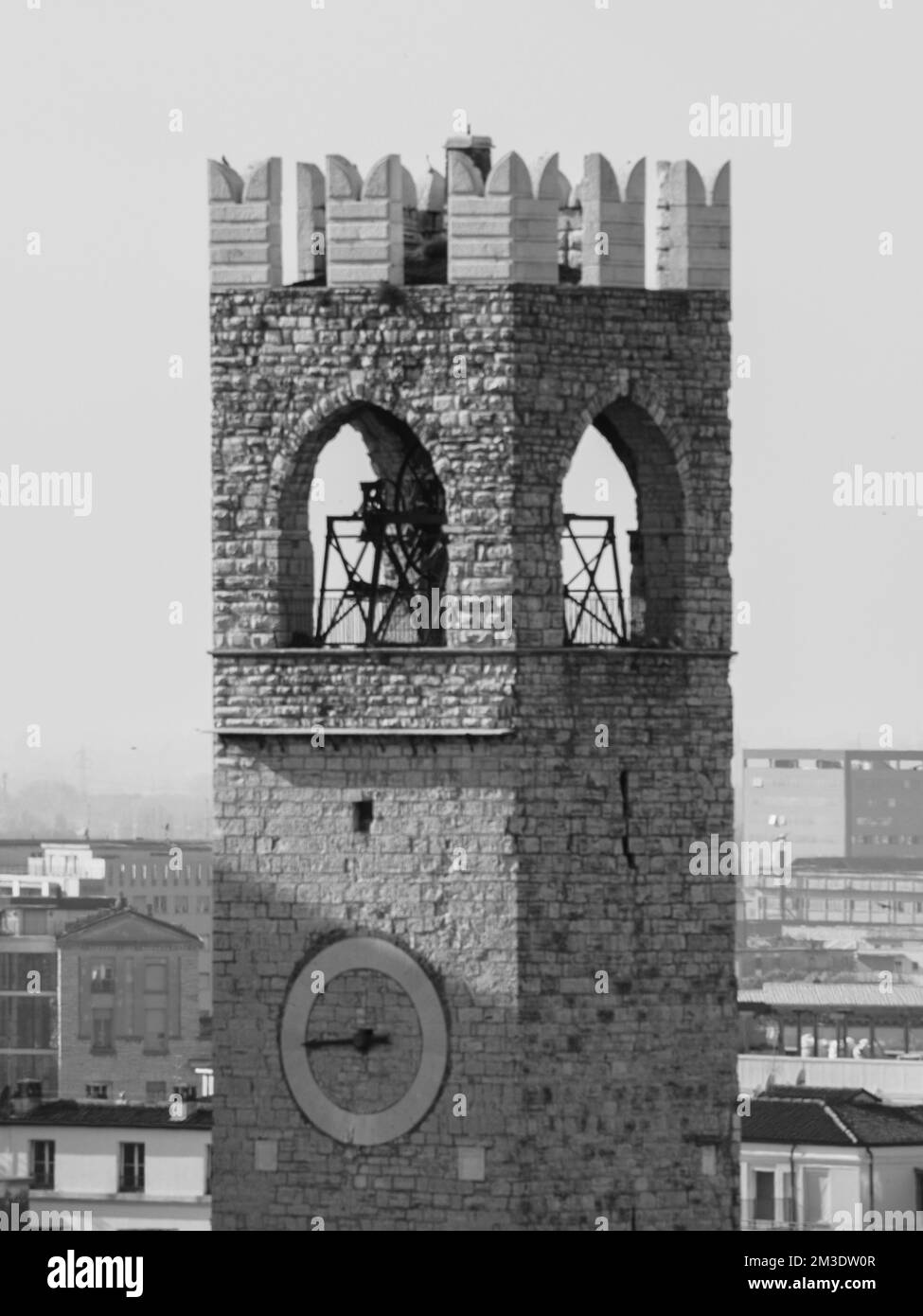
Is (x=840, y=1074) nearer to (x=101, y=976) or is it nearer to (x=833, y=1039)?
(x=833, y=1039)

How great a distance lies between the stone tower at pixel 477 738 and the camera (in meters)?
57.9

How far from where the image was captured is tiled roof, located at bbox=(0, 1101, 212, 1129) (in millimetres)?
93812

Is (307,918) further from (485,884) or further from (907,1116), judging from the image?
(907,1116)

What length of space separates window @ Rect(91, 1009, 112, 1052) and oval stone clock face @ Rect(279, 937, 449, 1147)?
92.8 metres

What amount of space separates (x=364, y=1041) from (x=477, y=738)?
3.28 m

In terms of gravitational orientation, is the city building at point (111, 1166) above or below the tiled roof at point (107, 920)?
below

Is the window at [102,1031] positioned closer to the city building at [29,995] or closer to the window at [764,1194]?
the city building at [29,995]

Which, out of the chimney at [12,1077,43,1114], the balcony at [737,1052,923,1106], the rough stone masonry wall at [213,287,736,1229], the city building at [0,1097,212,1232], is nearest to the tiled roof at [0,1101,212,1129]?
the city building at [0,1097,212,1232]

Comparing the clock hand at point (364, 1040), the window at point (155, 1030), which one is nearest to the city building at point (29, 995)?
the window at point (155, 1030)

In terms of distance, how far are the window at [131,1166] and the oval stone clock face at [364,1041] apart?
34.7m

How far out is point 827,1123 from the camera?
9100cm

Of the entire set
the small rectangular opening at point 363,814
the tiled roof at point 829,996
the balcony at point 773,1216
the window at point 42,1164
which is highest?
the small rectangular opening at point 363,814

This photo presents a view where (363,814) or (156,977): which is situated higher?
(363,814)

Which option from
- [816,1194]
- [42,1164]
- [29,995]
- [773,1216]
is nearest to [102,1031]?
[29,995]
